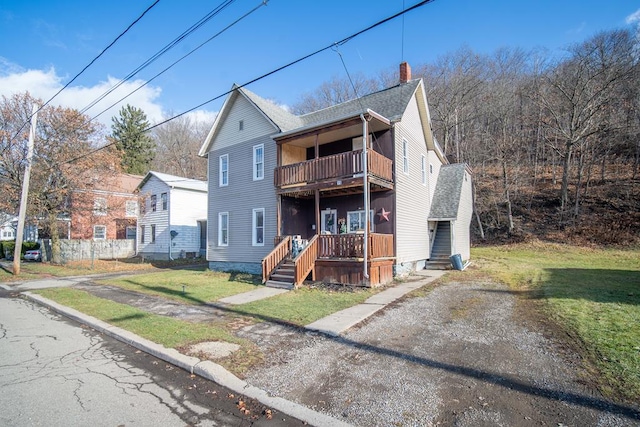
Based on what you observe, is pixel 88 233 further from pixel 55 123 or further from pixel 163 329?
pixel 163 329

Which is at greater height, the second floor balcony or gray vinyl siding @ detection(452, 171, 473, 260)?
the second floor balcony

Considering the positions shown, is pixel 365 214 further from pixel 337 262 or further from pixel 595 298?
pixel 595 298

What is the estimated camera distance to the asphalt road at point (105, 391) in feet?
12.1

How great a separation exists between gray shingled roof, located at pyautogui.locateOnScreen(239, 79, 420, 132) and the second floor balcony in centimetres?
179

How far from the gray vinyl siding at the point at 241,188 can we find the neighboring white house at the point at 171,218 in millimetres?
7759

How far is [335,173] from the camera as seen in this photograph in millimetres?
13266

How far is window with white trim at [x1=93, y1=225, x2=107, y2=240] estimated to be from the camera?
28547 mm

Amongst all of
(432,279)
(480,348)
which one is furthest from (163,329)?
(432,279)

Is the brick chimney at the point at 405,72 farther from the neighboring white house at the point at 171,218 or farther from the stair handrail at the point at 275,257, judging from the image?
the neighboring white house at the point at 171,218

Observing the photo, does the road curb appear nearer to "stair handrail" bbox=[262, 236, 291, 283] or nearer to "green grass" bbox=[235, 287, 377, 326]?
"green grass" bbox=[235, 287, 377, 326]

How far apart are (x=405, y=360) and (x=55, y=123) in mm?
24651

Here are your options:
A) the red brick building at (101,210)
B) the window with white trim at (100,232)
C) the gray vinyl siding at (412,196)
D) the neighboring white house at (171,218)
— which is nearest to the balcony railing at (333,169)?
the gray vinyl siding at (412,196)

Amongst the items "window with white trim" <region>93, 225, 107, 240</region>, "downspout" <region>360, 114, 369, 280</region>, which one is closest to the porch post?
"downspout" <region>360, 114, 369, 280</region>

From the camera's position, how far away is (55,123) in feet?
68.0
